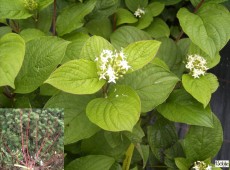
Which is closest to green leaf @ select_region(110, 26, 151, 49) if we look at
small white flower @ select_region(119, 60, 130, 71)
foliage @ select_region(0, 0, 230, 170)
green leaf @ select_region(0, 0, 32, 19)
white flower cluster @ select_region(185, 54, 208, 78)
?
foliage @ select_region(0, 0, 230, 170)

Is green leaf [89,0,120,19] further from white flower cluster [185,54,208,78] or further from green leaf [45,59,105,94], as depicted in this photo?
green leaf [45,59,105,94]

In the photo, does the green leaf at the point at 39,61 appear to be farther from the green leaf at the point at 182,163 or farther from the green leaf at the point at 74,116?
the green leaf at the point at 182,163

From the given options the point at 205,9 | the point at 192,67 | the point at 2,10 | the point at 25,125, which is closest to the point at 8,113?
the point at 25,125

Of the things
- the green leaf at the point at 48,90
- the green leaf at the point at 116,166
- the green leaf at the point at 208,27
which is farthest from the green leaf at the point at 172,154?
the green leaf at the point at 48,90

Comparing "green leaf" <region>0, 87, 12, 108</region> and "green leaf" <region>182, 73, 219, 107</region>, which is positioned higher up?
"green leaf" <region>0, 87, 12, 108</region>

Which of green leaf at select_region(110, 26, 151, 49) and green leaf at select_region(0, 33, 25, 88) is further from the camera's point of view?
green leaf at select_region(110, 26, 151, 49)

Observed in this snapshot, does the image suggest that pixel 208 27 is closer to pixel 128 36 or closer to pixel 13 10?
pixel 128 36

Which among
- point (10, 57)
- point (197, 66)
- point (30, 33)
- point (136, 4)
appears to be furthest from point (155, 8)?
point (10, 57)
